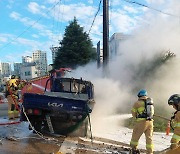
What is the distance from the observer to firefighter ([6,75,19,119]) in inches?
447

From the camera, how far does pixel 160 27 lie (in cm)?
1797

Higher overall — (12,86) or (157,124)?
(12,86)

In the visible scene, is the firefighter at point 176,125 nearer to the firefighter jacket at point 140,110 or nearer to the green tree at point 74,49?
the firefighter jacket at point 140,110

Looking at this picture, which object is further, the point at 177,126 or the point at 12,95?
the point at 12,95

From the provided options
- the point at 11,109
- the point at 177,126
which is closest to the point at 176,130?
the point at 177,126

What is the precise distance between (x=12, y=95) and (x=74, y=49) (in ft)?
59.6

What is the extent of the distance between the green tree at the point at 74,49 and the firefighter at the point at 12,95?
17111 millimetres

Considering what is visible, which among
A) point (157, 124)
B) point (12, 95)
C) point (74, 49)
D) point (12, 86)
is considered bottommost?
point (157, 124)

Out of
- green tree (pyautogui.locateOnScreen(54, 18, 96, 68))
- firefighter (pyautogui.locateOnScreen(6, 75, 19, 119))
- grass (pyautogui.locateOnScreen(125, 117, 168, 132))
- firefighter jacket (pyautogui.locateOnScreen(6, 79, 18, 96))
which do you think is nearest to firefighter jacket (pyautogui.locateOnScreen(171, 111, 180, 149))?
grass (pyautogui.locateOnScreen(125, 117, 168, 132))

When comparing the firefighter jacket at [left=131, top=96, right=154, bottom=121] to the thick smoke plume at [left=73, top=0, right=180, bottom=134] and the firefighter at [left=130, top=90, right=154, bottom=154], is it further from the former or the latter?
the thick smoke plume at [left=73, top=0, right=180, bottom=134]

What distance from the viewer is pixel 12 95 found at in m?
11.4

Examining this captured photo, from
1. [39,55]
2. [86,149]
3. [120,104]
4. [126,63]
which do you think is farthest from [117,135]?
[39,55]

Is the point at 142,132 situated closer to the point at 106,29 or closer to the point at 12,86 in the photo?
the point at 12,86

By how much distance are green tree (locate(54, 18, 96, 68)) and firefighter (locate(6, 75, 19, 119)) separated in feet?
56.1
